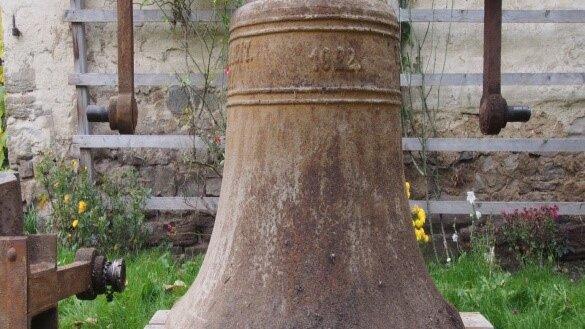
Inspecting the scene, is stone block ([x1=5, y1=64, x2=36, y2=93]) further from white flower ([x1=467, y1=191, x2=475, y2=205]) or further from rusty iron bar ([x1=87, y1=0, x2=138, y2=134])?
rusty iron bar ([x1=87, y1=0, x2=138, y2=134])

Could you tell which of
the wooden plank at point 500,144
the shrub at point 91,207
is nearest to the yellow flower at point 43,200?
the shrub at point 91,207

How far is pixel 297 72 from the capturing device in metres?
1.68

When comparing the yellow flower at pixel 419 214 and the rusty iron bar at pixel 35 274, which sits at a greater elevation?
the rusty iron bar at pixel 35 274

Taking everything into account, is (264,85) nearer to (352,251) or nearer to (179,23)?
(352,251)

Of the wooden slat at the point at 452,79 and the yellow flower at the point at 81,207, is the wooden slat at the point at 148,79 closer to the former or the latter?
the wooden slat at the point at 452,79

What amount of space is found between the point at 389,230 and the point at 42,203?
342 cm

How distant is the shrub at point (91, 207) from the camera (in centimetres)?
429

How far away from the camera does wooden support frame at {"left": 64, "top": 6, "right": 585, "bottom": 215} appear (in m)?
4.37

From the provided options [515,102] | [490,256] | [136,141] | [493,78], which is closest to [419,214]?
[490,256]

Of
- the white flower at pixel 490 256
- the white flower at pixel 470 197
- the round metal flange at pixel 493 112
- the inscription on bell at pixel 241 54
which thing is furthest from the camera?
the white flower at pixel 470 197

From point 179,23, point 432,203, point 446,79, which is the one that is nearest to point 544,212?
point 432,203

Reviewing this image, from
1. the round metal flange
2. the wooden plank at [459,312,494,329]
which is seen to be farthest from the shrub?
the round metal flange

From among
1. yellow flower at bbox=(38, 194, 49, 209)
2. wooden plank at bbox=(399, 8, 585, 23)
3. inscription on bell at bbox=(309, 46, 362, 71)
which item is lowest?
yellow flower at bbox=(38, 194, 49, 209)

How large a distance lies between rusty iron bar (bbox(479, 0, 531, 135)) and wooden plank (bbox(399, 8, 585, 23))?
2.52m
